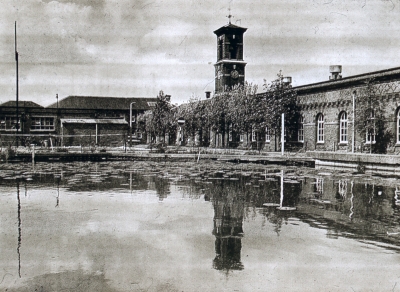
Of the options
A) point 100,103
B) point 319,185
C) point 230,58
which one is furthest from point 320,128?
point 100,103

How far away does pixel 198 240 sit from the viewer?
605cm

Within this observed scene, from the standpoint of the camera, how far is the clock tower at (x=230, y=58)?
1820 inches

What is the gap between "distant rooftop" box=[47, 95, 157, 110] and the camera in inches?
2648

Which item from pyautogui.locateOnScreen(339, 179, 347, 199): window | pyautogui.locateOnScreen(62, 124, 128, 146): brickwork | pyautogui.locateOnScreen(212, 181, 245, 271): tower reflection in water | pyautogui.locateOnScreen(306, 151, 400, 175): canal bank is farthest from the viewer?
pyautogui.locateOnScreen(62, 124, 128, 146): brickwork

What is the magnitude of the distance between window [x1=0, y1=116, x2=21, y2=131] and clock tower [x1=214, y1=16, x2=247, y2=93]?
29635 mm

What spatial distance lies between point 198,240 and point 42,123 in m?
61.6

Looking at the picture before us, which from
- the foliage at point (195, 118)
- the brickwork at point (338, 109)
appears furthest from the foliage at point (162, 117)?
the brickwork at point (338, 109)

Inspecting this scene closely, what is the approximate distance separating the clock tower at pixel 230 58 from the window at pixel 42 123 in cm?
2842

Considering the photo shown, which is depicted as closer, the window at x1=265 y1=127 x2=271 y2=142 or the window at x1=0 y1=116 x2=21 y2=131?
the window at x1=265 y1=127 x2=271 y2=142

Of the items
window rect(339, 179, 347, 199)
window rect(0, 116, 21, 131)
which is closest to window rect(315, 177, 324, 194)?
window rect(339, 179, 347, 199)

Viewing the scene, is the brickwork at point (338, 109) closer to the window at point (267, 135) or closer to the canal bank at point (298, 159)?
the window at point (267, 135)

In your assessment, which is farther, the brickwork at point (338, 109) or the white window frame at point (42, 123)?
the white window frame at point (42, 123)

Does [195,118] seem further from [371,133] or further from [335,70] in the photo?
[371,133]

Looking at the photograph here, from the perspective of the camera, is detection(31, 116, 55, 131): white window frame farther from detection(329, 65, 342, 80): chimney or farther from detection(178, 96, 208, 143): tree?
detection(329, 65, 342, 80): chimney
